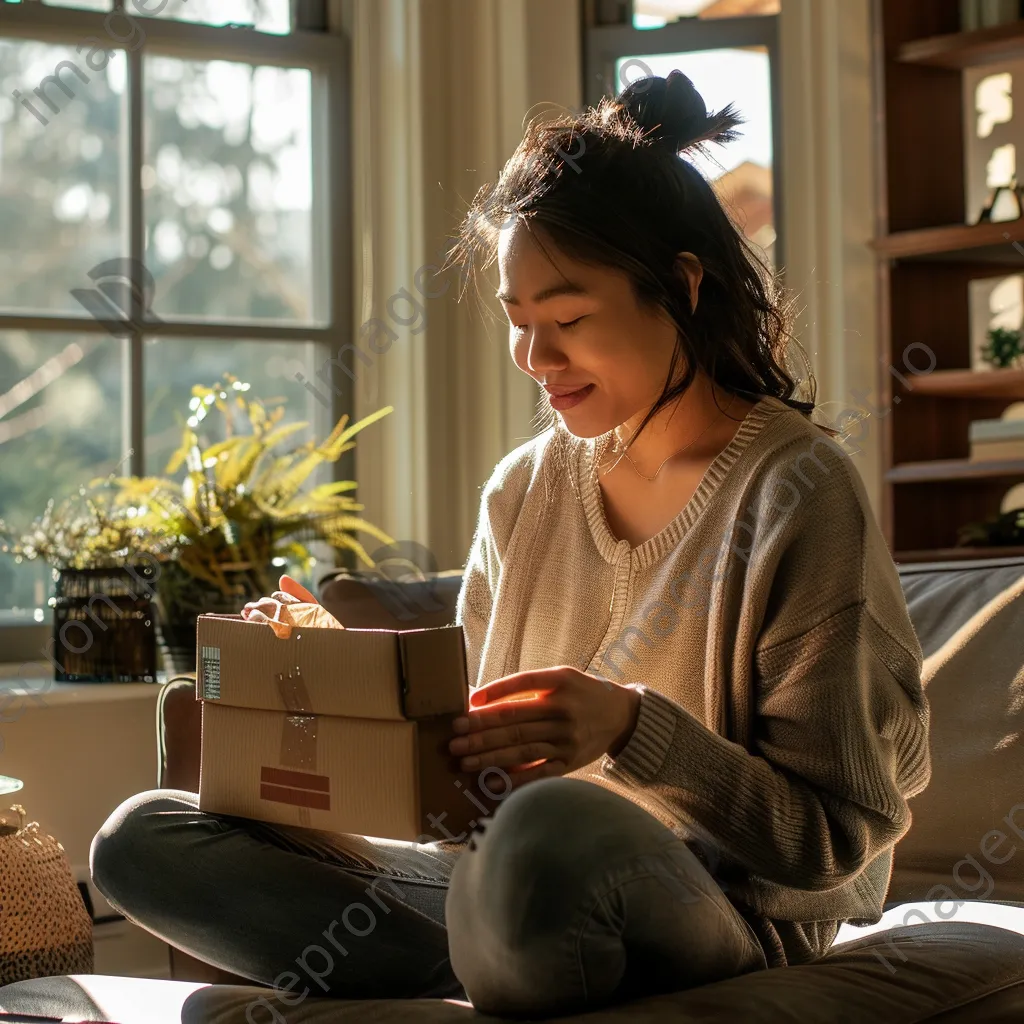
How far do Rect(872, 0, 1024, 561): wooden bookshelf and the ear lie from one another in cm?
150

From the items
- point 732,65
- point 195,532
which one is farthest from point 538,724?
point 732,65

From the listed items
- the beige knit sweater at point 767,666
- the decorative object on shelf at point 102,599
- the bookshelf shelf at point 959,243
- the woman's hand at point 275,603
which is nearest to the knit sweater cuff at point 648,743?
the beige knit sweater at point 767,666

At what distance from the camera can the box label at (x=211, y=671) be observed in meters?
1.23

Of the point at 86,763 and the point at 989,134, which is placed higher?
the point at 989,134

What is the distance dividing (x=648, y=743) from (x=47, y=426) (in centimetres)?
210

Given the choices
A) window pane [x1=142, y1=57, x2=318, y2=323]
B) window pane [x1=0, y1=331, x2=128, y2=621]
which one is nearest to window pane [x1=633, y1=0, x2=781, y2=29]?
window pane [x1=142, y1=57, x2=318, y2=323]

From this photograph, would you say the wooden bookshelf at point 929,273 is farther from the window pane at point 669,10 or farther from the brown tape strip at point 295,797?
the brown tape strip at point 295,797

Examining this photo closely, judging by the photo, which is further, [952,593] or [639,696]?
[952,593]

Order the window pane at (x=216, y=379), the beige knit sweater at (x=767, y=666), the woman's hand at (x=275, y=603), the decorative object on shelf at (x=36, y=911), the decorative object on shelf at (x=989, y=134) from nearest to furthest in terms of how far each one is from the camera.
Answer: the beige knit sweater at (x=767, y=666) → the woman's hand at (x=275, y=603) → the decorative object on shelf at (x=36, y=911) → the decorative object on shelf at (x=989, y=134) → the window pane at (x=216, y=379)

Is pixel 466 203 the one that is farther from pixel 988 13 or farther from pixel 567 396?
pixel 567 396

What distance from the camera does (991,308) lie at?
294 cm

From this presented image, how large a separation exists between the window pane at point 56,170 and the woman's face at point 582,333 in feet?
5.89

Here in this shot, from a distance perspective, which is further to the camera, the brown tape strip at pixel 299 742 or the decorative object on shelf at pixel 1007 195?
the decorative object on shelf at pixel 1007 195

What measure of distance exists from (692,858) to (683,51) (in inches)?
94.5
